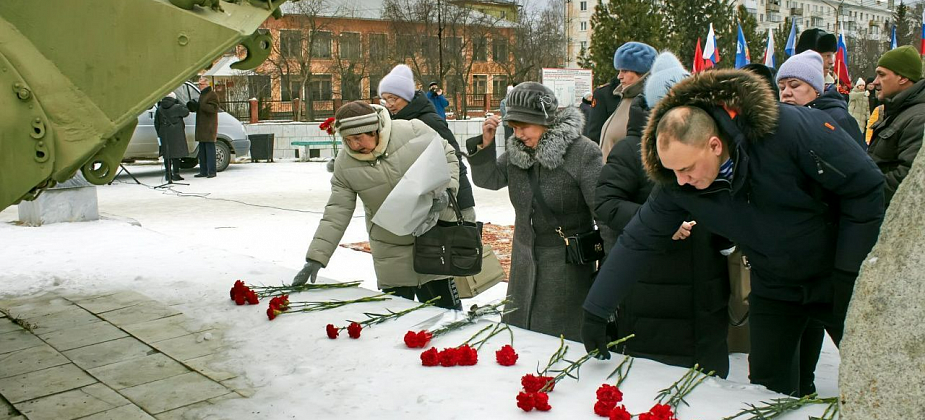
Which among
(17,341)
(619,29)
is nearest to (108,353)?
(17,341)

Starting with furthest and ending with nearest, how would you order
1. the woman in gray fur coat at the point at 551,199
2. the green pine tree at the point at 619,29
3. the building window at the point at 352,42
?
the building window at the point at 352,42
the green pine tree at the point at 619,29
the woman in gray fur coat at the point at 551,199

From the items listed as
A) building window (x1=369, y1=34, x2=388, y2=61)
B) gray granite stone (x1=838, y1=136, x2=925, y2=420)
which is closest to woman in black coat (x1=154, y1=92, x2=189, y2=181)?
gray granite stone (x1=838, y1=136, x2=925, y2=420)

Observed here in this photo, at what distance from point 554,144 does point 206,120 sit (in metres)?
13.4

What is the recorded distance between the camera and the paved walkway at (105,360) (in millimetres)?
3449

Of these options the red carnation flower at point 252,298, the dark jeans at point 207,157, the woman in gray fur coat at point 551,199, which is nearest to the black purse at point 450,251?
the woman in gray fur coat at point 551,199

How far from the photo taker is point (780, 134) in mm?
2939

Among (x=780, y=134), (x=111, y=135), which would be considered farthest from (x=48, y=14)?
(x=780, y=134)

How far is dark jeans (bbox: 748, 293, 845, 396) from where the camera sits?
335 cm

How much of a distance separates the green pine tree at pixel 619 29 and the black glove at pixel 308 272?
2257 cm

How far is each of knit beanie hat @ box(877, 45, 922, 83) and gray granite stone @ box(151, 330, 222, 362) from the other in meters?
4.51

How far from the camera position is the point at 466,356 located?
11.6ft

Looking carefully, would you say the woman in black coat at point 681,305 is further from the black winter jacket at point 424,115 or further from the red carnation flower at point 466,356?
the black winter jacket at point 424,115

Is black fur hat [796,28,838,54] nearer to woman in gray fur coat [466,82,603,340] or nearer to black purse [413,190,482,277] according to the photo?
woman in gray fur coat [466,82,603,340]

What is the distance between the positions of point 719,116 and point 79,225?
748cm
